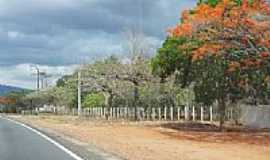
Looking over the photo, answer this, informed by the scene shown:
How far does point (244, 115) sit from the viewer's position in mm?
53625

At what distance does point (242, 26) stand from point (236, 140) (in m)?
5.90

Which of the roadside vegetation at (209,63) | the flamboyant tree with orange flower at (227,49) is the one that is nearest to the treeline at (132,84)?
the roadside vegetation at (209,63)

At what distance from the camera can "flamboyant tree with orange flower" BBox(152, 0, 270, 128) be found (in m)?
30.5

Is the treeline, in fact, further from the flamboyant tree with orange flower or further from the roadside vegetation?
the flamboyant tree with orange flower

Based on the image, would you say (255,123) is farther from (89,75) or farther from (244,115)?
(89,75)

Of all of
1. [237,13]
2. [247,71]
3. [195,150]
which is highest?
[237,13]

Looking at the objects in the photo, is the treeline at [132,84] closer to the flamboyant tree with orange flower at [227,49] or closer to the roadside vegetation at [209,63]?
the roadside vegetation at [209,63]

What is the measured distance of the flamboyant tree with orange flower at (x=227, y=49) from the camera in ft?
100

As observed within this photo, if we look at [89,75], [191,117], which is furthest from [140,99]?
[191,117]

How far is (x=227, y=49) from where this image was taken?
1313 inches

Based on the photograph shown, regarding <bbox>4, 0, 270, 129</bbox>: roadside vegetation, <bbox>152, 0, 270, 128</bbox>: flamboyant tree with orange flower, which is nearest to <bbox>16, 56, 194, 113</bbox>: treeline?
<bbox>4, 0, 270, 129</bbox>: roadside vegetation

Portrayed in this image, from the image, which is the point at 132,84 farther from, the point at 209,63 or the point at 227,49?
the point at 227,49

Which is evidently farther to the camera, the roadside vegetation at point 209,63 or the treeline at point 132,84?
the treeline at point 132,84

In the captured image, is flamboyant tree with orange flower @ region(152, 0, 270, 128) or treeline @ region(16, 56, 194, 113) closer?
flamboyant tree with orange flower @ region(152, 0, 270, 128)
